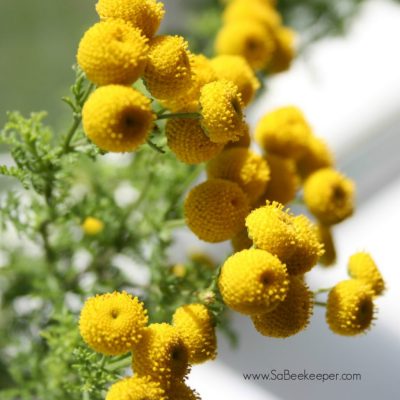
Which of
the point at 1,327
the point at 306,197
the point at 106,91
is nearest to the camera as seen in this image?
the point at 106,91

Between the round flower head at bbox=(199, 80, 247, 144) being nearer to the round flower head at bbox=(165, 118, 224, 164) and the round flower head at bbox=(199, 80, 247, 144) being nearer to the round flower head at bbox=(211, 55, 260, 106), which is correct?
the round flower head at bbox=(165, 118, 224, 164)

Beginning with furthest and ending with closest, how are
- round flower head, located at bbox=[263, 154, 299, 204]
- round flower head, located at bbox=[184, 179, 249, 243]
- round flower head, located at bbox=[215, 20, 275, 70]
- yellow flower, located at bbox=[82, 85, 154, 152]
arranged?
round flower head, located at bbox=[215, 20, 275, 70], round flower head, located at bbox=[263, 154, 299, 204], round flower head, located at bbox=[184, 179, 249, 243], yellow flower, located at bbox=[82, 85, 154, 152]

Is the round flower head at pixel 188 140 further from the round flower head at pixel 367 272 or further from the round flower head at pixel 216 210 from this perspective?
the round flower head at pixel 367 272

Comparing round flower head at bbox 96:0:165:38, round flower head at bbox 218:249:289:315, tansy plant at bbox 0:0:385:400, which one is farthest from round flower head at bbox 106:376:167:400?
round flower head at bbox 96:0:165:38

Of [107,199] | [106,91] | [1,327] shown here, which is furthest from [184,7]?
[106,91]

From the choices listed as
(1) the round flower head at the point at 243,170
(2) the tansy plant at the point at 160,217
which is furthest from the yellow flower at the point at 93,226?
(1) the round flower head at the point at 243,170

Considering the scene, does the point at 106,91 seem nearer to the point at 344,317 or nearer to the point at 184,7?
the point at 344,317
